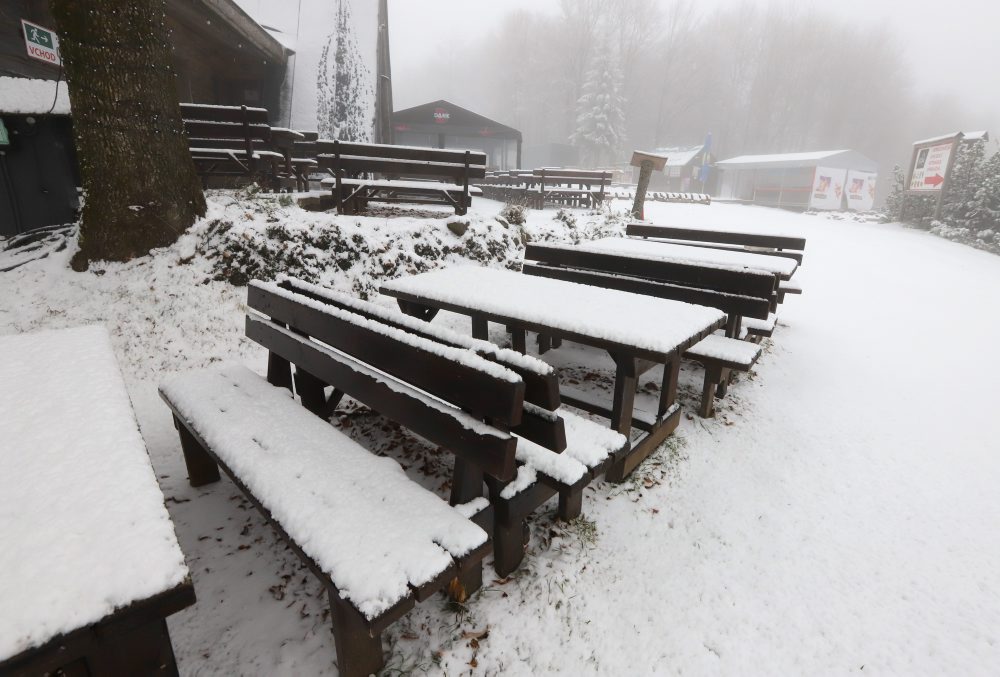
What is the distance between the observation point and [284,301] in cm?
321

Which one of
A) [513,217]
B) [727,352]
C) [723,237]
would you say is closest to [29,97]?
[513,217]

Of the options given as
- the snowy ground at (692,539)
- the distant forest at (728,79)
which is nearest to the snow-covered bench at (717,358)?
the snowy ground at (692,539)

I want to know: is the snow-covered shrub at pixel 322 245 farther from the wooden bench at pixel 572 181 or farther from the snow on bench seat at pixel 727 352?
the wooden bench at pixel 572 181

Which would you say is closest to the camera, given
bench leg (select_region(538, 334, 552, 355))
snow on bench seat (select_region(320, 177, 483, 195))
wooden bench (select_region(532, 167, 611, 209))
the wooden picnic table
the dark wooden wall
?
the wooden picnic table

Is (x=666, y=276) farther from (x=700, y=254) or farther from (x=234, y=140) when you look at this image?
(x=234, y=140)

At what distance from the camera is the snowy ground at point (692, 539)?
2338mm

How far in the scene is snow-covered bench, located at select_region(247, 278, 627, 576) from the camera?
2074mm

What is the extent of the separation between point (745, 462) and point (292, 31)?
50.1 ft

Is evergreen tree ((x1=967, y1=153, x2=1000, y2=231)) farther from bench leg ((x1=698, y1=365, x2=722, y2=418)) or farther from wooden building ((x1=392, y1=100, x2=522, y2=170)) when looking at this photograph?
wooden building ((x1=392, y1=100, x2=522, y2=170))

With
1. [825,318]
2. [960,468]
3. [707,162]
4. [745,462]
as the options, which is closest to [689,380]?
[745,462]

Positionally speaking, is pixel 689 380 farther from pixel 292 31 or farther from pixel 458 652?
pixel 292 31

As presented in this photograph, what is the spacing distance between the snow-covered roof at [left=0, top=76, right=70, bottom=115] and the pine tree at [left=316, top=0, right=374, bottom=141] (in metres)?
6.00

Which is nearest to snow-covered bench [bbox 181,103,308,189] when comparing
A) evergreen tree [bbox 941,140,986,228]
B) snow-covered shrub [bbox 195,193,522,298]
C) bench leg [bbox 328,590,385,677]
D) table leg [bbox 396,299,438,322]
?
snow-covered shrub [bbox 195,193,522,298]

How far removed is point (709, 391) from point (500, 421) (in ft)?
10.1
